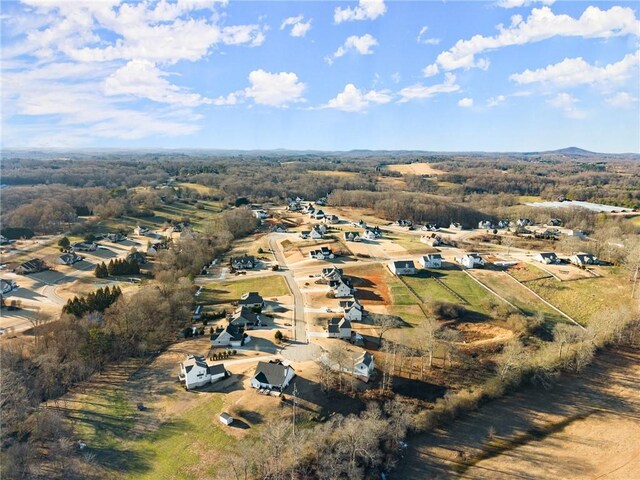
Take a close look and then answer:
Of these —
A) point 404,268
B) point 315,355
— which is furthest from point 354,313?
point 404,268

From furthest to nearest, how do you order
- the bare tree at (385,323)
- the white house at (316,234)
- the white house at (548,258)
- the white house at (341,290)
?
the white house at (316,234) → the white house at (548,258) → the white house at (341,290) → the bare tree at (385,323)

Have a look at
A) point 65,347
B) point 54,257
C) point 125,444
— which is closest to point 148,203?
point 54,257

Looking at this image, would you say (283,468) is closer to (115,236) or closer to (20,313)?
(20,313)

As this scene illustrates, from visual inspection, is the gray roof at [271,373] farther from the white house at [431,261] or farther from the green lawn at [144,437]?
the white house at [431,261]

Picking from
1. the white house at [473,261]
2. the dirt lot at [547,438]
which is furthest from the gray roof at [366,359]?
the white house at [473,261]

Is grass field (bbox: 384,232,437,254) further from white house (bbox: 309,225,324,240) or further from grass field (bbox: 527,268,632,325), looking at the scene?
grass field (bbox: 527,268,632,325)

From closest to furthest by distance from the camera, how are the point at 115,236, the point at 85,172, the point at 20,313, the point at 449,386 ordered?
the point at 449,386, the point at 20,313, the point at 115,236, the point at 85,172

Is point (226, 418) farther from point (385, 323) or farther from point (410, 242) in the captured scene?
point (410, 242)
